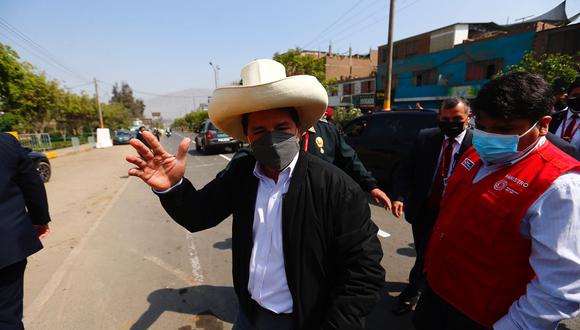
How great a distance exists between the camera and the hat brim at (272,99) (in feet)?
4.25

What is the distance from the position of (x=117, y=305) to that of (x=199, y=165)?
8.76 m

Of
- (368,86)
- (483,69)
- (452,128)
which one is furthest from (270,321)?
(368,86)

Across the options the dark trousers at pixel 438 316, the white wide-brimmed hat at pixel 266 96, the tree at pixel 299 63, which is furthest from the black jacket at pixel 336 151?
the tree at pixel 299 63

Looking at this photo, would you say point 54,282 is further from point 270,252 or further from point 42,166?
point 42,166

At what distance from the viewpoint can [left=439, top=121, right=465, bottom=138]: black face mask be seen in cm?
243

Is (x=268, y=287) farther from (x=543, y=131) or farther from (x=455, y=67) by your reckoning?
(x=455, y=67)

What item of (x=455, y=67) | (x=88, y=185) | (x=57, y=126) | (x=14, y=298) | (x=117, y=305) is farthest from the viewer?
(x=57, y=126)

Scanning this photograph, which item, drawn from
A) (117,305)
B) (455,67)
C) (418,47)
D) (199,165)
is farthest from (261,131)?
(418,47)

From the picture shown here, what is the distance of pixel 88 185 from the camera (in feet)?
27.5

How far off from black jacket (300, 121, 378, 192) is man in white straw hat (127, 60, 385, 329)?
3.84 feet

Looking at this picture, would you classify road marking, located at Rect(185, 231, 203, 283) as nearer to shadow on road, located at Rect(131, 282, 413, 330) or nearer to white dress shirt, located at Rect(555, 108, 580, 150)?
shadow on road, located at Rect(131, 282, 413, 330)

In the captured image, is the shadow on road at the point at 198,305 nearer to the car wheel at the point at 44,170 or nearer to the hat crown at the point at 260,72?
the hat crown at the point at 260,72

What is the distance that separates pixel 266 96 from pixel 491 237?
1.14 meters

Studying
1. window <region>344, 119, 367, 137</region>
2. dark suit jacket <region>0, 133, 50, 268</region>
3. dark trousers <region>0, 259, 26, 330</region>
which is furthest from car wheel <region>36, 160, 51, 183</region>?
window <region>344, 119, 367, 137</region>
